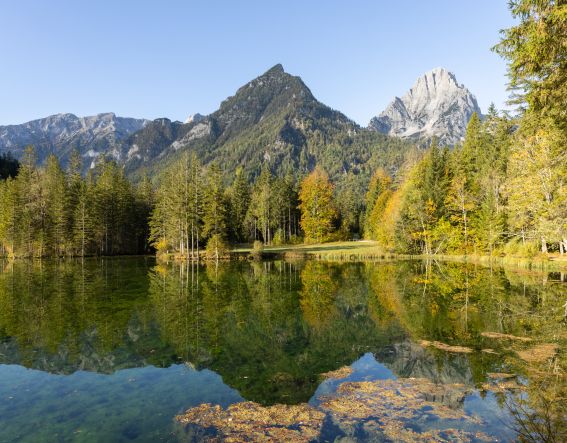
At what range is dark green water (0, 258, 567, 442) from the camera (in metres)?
10.3

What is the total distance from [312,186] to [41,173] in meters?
55.3

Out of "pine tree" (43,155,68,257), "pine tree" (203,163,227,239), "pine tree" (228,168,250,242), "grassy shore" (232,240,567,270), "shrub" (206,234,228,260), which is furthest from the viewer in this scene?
"pine tree" (228,168,250,242)

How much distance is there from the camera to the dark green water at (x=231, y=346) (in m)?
10.3

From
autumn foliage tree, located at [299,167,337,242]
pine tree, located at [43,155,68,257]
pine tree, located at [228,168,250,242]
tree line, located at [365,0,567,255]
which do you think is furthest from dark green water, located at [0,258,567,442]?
pine tree, located at [228,168,250,242]

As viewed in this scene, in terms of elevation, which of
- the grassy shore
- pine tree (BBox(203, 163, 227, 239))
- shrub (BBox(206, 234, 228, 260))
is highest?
pine tree (BBox(203, 163, 227, 239))

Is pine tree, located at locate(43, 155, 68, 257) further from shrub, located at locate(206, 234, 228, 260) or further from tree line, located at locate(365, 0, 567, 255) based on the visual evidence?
tree line, located at locate(365, 0, 567, 255)

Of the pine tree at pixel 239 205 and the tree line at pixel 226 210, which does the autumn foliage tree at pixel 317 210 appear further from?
the pine tree at pixel 239 205

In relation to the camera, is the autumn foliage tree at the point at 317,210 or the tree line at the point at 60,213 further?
the autumn foliage tree at the point at 317,210

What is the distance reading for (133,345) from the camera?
16250 millimetres

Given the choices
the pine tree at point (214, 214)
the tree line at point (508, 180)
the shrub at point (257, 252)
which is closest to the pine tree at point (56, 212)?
the pine tree at point (214, 214)

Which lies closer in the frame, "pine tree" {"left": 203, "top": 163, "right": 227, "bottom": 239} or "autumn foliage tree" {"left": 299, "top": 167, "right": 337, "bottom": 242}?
"pine tree" {"left": 203, "top": 163, "right": 227, "bottom": 239}

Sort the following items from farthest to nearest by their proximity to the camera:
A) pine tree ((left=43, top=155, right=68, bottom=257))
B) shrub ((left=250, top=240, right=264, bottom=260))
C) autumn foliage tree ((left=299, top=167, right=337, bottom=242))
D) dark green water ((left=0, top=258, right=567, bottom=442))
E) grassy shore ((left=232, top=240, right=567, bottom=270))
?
autumn foliage tree ((left=299, top=167, right=337, bottom=242)) < pine tree ((left=43, top=155, right=68, bottom=257)) < shrub ((left=250, top=240, right=264, bottom=260)) < grassy shore ((left=232, top=240, right=567, bottom=270)) < dark green water ((left=0, top=258, right=567, bottom=442))

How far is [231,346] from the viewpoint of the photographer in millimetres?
15938

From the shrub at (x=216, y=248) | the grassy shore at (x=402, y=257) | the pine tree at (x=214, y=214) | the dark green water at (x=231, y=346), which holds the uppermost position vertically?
the pine tree at (x=214, y=214)
